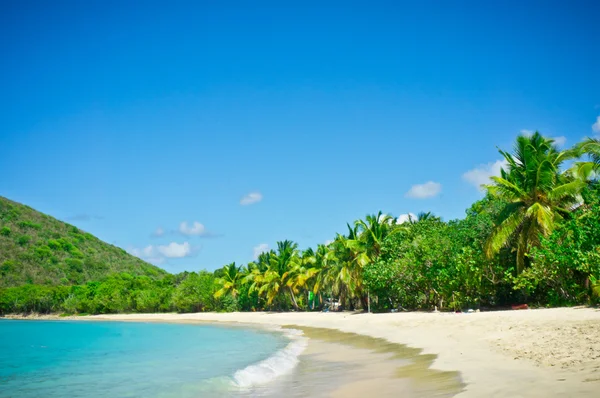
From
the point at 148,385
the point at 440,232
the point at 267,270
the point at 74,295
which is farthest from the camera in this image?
the point at 74,295

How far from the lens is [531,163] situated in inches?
878

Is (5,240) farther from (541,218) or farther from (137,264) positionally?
(541,218)

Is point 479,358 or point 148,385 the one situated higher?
point 479,358

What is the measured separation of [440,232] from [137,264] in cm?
10933

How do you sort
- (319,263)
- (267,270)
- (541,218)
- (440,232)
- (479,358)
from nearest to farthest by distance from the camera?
(479,358)
(541,218)
(440,232)
(319,263)
(267,270)

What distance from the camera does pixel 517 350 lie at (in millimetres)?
10945

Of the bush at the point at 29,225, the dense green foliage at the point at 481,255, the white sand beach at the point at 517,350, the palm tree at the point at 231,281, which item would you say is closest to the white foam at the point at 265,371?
the white sand beach at the point at 517,350

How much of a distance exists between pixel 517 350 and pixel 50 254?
107721 mm

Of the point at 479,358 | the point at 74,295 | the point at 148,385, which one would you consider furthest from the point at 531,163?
the point at 74,295

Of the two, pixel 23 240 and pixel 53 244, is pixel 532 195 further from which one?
pixel 53 244

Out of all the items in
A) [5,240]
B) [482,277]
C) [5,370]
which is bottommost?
[5,370]

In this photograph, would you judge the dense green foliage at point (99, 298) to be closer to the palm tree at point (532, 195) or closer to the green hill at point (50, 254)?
the green hill at point (50, 254)

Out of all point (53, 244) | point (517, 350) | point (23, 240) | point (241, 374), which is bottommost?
point (241, 374)

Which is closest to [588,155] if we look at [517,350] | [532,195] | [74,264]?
[532,195]
